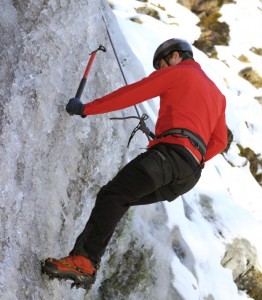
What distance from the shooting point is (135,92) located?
3957mm

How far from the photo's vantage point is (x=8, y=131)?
154 inches

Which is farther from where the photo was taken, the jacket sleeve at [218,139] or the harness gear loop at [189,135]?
the jacket sleeve at [218,139]

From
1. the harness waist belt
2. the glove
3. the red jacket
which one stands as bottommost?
the glove

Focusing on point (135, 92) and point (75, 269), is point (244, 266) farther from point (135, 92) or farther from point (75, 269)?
point (135, 92)

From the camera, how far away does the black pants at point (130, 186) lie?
3.88 meters

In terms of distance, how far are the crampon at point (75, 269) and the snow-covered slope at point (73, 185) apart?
0.26m

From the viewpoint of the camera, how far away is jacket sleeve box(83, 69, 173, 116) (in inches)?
156

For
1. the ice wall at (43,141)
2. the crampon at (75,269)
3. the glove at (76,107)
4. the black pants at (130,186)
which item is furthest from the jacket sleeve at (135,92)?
the crampon at (75,269)

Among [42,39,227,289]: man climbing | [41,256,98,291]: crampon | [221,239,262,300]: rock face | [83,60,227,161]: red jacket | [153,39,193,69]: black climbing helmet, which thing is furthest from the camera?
[221,239,262,300]: rock face

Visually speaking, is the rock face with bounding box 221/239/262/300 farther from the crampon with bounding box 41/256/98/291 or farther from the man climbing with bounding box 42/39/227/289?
the crampon with bounding box 41/256/98/291

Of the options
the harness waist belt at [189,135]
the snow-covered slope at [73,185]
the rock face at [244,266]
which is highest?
the harness waist belt at [189,135]

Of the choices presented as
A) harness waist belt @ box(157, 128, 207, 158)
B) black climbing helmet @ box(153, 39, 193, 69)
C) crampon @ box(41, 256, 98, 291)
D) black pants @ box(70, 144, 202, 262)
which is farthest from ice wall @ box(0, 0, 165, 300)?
harness waist belt @ box(157, 128, 207, 158)

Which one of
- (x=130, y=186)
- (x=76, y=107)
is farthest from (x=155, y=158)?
(x=76, y=107)

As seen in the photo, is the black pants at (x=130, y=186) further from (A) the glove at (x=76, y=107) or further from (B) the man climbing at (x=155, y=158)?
(A) the glove at (x=76, y=107)
